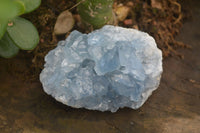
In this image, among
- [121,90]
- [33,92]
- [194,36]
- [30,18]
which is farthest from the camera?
[194,36]

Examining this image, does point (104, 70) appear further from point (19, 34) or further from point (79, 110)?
point (19, 34)

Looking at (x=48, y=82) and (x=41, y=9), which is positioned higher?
(x=41, y=9)

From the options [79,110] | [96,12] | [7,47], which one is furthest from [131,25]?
[7,47]

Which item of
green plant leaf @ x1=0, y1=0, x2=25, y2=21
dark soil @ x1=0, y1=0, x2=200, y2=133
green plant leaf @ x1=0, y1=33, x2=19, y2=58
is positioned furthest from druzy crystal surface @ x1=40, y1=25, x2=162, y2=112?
green plant leaf @ x1=0, y1=0, x2=25, y2=21

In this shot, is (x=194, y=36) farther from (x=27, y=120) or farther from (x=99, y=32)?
(x=27, y=120)

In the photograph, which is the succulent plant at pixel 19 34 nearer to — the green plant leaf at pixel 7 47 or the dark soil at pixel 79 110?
the green plant leaf at pixel 7 47

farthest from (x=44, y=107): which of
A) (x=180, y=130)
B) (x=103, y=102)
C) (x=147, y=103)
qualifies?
(x=180, y=130)

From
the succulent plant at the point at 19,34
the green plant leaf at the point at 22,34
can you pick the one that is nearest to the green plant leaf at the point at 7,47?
the succulent plant at the point at 19,34
